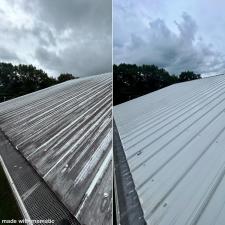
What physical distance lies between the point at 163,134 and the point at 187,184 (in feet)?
3.58

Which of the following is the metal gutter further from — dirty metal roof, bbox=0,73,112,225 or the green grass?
the green grass

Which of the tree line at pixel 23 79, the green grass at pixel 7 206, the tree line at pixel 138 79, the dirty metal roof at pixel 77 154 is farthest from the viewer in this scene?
the tree line at pixel 23 79

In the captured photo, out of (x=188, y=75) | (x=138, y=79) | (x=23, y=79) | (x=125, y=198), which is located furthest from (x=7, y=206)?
(x=188, y=75)

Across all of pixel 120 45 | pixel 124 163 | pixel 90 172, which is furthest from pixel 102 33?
pixel 90 172

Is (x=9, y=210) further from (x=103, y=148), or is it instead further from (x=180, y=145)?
(x=180, y=145)

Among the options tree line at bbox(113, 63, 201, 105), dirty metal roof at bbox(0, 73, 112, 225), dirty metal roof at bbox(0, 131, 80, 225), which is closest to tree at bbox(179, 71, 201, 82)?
tree line at bbox(113, 63, 201, 105)

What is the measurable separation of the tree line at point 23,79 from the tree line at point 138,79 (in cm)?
380

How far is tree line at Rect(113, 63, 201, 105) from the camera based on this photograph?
34.5 feet

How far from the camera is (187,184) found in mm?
1251

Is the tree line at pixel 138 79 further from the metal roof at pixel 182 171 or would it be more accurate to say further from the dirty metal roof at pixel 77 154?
the metal roof at pixel 182 171

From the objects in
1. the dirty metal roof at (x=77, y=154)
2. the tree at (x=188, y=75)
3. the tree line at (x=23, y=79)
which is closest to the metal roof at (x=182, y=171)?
the dirty metal roof at (x=77, y=154)

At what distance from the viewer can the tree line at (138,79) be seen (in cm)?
1051

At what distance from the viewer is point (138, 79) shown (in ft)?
47.1

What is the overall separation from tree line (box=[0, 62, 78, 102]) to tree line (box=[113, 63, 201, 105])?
12.5ft
